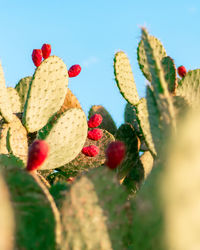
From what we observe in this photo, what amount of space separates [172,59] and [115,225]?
1595 mm

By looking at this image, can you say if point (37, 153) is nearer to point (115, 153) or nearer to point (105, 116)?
point (115, 153)

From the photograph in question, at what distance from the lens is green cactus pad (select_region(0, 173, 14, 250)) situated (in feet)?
3.55

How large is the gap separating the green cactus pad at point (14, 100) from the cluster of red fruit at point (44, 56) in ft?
1.41

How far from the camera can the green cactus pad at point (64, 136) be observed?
225 cm

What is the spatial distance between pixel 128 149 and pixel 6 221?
1665 millimetres

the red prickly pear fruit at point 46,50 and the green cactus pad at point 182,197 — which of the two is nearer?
the green cactus pad at point 182,197

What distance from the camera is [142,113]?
86.9 inches

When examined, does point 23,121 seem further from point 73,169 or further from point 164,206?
point 164,206

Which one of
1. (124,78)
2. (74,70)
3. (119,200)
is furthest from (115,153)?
(74,70)

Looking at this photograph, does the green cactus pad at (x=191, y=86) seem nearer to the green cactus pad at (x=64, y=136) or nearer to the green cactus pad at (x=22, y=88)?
the green cactus pad at (x=64, y=136)

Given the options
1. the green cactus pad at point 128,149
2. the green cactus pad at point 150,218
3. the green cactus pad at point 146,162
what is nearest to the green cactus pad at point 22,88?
the green cactus pad at point 128,149

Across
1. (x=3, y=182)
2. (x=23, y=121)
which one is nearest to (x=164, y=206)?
(x=3, y=182)

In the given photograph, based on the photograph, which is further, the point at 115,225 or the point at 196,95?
the point at 196,95

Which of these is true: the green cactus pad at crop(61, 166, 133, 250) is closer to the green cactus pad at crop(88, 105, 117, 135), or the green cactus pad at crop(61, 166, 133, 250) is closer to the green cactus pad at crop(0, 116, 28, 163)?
the green cactus pad at crop(0, 116, 28, 163)
